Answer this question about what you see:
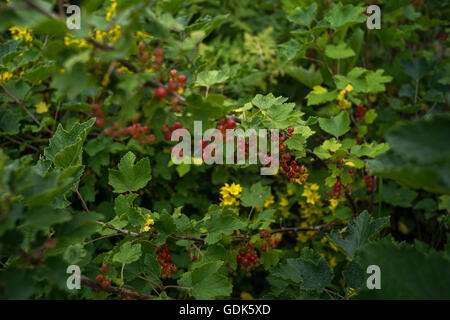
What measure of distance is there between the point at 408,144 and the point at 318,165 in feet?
4.42

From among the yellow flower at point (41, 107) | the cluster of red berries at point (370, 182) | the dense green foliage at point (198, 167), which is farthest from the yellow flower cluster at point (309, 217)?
the yellow flower at point (41, 107)

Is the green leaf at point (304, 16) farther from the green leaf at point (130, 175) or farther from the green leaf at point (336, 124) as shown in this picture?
the green leaf at point (130, 175)

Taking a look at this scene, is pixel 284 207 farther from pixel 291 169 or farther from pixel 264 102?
pixel 264 102

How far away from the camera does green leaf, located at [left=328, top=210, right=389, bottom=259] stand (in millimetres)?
1103

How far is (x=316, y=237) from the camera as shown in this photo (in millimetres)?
1678

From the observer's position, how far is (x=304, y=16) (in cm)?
154

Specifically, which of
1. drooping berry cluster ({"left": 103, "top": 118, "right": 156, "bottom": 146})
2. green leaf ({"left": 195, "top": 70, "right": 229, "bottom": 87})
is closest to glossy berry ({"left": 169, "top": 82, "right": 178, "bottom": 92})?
drooping berry cluster ({"left": 103, "top": 118, "right": 156, "bottom": 146})

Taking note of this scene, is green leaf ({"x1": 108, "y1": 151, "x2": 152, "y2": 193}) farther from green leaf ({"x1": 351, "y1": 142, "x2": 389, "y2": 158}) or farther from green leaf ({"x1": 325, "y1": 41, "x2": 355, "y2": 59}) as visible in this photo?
green leaf ({"x1": 325, "y1": 41, "x2": 355, "y2": 59})

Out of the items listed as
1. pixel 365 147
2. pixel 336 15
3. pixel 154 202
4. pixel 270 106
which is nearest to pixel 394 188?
pixel 365 147

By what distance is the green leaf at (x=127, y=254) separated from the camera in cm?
100

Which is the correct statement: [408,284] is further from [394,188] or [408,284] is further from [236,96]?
[236,96]

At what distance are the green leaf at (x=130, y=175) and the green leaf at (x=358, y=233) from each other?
0.61 meters

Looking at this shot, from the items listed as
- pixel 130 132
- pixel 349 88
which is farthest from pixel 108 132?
pixel 349 88
